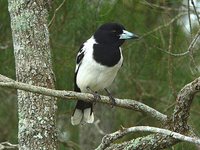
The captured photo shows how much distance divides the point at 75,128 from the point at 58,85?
123cm

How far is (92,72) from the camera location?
406 centimetres

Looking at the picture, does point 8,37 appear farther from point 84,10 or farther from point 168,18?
point 168,18

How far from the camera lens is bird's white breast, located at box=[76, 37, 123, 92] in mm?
4023

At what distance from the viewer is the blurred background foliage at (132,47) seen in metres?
4.48

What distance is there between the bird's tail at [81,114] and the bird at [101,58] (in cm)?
18

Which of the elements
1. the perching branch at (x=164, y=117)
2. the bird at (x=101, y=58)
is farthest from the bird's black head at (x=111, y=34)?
the perching branch at (x=164, y=117)

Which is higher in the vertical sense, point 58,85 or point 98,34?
point 98,34

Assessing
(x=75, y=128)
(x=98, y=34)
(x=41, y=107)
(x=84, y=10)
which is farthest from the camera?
(x=75, y=128)

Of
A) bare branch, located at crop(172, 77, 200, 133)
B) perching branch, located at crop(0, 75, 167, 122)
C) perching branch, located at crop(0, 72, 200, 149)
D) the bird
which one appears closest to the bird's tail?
the bird

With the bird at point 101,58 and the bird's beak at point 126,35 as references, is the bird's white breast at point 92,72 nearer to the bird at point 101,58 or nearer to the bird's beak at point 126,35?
the bird at point 101,58

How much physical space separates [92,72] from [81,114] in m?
0.45

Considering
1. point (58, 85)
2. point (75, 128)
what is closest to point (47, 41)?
point (58, 85)

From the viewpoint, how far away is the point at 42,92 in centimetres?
270

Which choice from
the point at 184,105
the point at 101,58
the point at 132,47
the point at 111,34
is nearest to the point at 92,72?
the point at 101,58
